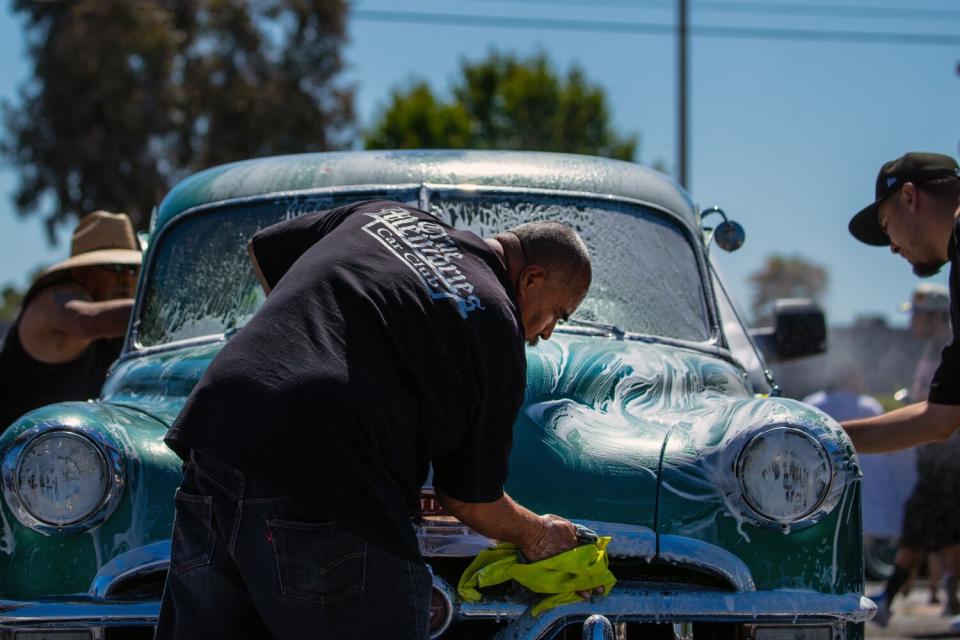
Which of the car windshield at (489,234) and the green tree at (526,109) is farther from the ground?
the green tree at (526,109)

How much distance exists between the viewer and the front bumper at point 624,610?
3082 mm

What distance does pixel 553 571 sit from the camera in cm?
293

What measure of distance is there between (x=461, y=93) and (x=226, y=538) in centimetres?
2972

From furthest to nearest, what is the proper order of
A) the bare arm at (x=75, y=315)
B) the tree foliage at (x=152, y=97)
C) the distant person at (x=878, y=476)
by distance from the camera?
the tree foliage at (x=152, y=97) < the distant person at (x=878, y=476) < the bare arm at (x=75, y=315)

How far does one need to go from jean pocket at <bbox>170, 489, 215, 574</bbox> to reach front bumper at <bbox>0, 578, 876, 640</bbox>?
60cm

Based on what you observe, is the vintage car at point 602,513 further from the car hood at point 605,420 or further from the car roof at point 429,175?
the car roof at point 429,175

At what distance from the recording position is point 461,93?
31.6 meters

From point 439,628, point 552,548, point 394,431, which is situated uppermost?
point 394,431

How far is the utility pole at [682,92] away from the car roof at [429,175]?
12571 mm

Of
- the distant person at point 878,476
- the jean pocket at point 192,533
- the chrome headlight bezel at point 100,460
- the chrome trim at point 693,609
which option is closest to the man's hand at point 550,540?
the chrome trim at point 693,609

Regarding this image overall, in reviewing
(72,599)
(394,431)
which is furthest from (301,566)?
(72,599)

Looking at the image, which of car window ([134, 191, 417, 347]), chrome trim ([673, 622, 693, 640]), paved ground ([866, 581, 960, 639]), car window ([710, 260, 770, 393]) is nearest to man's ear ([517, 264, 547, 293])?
chrome trim ([673, 622, 693, 640])

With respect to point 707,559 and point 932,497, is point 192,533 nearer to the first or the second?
point 707,559

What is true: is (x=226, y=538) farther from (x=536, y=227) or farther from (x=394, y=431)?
(x=536, y=227)
